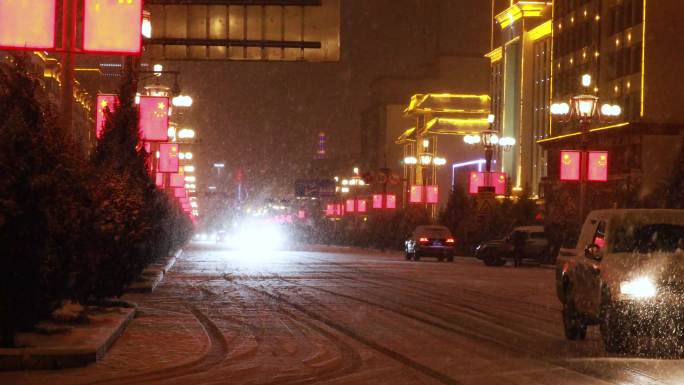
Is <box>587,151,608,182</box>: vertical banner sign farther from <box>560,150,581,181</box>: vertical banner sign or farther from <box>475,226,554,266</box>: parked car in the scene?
<box>475,226,554,266</box>: parked car

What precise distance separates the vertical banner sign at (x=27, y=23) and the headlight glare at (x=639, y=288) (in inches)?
439

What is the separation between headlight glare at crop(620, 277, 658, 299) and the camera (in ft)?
45.9

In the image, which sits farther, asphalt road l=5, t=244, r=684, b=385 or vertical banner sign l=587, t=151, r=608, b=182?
vertical banner sign l=587, t=151, r=608, b=182

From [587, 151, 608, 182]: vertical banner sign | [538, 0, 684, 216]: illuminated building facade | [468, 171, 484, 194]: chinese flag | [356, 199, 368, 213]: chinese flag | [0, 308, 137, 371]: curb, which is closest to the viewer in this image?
[0, 308, 137, 371]: curb

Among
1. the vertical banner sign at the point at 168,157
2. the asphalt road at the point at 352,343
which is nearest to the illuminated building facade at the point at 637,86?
the vertical banner sign at the point at 168,157

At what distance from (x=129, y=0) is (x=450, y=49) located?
16719 cm

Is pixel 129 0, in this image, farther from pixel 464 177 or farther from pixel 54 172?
pixel 464 177

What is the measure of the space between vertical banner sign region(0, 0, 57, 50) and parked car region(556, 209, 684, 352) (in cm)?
995

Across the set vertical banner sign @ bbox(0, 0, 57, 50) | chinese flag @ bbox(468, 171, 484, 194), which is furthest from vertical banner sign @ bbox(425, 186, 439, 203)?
vertical banner sign @ bbox(0, 0, 57, 50)

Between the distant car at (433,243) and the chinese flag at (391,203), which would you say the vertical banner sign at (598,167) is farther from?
the chinese flag at (391,203)

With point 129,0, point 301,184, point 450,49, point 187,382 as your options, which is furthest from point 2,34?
point 450,49

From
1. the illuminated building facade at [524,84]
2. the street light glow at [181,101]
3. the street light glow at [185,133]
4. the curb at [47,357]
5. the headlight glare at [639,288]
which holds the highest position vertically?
the illuminated building facade at [524,84]

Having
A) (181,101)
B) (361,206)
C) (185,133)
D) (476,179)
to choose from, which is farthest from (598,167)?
(361,206)

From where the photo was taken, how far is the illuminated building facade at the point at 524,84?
333 ft
